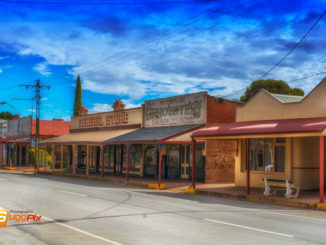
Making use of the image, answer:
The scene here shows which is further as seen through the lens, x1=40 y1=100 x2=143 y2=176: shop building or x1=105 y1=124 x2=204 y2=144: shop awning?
x1=40 y1=100 x2=143 y2=176: shop building

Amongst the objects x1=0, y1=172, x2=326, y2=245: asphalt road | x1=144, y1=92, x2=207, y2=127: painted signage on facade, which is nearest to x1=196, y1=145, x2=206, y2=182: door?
x1=144, y1=92, x2=207, y2=127: painted signage on facade

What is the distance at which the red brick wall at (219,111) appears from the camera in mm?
23328

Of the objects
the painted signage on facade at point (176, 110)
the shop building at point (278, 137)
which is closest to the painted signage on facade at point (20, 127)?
the painted signage on facade at point (176, 110)

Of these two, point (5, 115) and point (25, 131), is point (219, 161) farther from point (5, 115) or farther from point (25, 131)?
point (5, 115)

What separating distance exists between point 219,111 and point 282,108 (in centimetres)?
602

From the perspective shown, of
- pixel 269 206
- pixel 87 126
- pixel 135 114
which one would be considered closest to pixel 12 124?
pixel 87 126

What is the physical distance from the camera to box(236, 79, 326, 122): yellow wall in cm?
1661

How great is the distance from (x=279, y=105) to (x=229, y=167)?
20.6 feet

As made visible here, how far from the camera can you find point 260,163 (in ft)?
64.0

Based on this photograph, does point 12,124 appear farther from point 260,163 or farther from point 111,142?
point 260,163

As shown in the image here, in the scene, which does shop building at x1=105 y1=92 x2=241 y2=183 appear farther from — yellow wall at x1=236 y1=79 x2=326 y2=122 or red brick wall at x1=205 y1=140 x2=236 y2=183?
yellow wall at x1=236 y1=79 x2=326 y2=122

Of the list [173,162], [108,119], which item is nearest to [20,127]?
[108,119]

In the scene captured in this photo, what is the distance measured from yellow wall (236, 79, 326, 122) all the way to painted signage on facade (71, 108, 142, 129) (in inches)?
428

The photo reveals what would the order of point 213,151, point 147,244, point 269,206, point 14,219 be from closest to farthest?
point 147,244 → point 14,219 → point 269,206 → point 213,151
